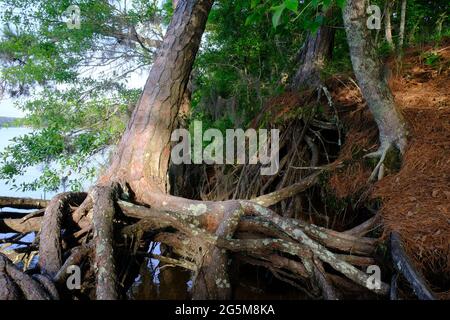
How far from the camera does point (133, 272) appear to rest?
3.15 m

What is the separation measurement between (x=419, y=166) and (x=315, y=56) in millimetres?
2693

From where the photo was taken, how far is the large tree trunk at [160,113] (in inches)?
127

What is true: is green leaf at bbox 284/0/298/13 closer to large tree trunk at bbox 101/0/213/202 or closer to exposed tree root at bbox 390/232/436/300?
exposed tree root at bbox 390/232/436/300

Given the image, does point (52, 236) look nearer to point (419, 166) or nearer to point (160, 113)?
point (160, 113)

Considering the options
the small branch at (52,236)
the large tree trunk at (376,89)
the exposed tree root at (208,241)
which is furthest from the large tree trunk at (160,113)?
the large tree trunk at (376,89)

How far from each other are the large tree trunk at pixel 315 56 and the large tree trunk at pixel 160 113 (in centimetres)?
169

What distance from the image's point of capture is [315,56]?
4984 mm

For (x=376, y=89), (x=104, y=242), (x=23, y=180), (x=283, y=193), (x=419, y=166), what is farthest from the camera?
(x=23, y=180)

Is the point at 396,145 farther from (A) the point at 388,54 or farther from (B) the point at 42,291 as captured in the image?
(B) the point at 42,291

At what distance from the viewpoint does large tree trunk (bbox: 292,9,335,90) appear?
15.9ft

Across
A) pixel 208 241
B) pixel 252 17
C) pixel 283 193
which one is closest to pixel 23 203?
pixel 208 241

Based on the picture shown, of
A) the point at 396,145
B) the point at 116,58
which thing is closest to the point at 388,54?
the point at 396,145

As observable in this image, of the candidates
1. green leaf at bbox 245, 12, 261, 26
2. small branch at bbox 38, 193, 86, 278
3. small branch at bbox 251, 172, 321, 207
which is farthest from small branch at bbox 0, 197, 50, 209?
green leaf at bbox 245, 12, 261, 26

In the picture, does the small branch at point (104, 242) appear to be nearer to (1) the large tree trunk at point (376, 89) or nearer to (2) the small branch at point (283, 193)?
(2) the small branch at point (283, 193)
